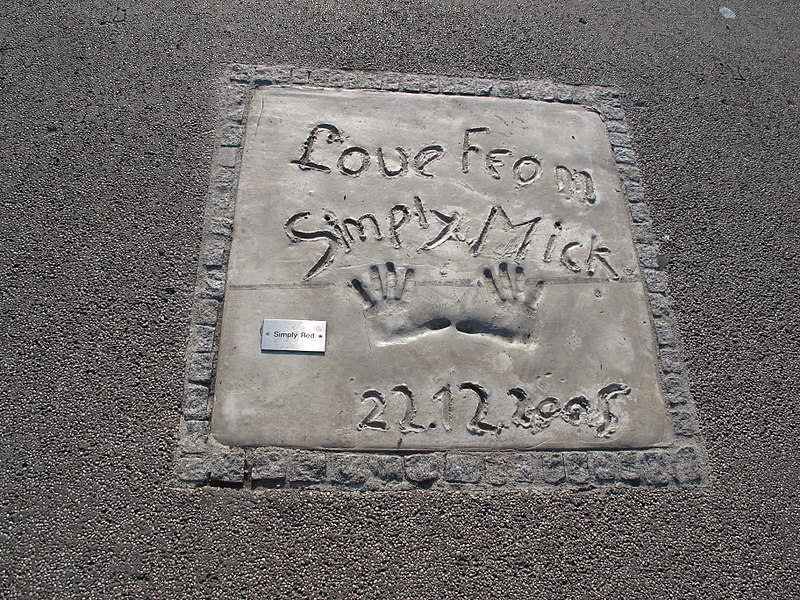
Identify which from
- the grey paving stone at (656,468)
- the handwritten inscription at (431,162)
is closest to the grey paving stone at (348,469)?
the grey paving stone at (656,468)

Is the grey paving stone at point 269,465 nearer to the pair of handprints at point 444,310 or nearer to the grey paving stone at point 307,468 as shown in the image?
the grey paving stone at point 307,468

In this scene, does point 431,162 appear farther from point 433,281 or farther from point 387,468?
point 387,468

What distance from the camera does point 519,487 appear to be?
3.08 metres

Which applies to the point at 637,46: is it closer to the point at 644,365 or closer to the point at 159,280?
the point at 644,365

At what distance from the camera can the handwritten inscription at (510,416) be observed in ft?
10.5

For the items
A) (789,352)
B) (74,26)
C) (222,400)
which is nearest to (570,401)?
(789,352)

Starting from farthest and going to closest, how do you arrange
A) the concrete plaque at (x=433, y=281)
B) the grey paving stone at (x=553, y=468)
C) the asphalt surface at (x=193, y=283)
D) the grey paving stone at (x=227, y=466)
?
the concrete plaque at (x=433, y=281) < the grey paving stone at (x=553, y=468) < the grey paving stone at (x=227, y=466) < the asphalt surface at (x=193, y=283)

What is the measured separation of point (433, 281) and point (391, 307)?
1.03ft

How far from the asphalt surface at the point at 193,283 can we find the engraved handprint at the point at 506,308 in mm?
914

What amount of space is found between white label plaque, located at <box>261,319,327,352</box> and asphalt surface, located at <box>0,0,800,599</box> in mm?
460

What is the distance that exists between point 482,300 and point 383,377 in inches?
29.8

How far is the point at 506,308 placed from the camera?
3.56 metres

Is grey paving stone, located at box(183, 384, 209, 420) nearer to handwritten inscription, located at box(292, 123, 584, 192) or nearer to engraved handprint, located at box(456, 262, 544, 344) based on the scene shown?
engraved handprint, located at box(456, 262, 544, 344)

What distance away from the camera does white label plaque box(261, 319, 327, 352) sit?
3348mm
